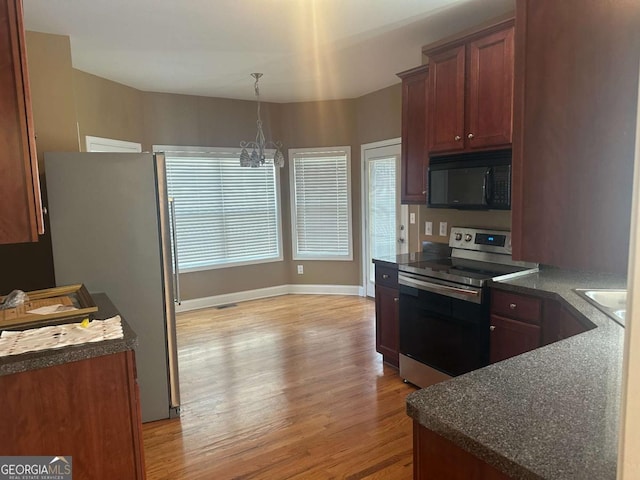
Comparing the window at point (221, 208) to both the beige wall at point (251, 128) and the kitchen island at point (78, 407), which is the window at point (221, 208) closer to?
the beige wall at point (251, 128)

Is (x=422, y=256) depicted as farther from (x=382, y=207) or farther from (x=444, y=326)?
(x=382, y=207)

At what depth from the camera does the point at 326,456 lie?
2377 mm

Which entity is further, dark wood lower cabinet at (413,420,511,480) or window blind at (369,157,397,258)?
window blind at (369,157,397,258)

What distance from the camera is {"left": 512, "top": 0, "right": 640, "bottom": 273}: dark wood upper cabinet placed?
0.64 meters

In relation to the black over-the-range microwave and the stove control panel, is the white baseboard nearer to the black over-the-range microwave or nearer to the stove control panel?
the stove control panel

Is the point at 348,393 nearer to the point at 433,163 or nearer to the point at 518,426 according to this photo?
the point at 433,163

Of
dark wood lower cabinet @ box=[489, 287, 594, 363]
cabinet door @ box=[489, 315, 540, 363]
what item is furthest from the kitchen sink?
cabinet door @ box=[489, 315, 540, 363]

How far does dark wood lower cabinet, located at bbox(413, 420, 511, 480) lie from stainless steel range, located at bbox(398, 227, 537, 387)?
5.13ft

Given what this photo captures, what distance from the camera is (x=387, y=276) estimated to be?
3.36 m

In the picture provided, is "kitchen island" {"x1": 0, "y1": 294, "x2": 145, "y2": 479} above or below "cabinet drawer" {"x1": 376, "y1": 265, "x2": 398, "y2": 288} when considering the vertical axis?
below

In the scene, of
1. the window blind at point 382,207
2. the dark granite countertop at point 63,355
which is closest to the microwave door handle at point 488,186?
the dark granite countertop at point 63,355

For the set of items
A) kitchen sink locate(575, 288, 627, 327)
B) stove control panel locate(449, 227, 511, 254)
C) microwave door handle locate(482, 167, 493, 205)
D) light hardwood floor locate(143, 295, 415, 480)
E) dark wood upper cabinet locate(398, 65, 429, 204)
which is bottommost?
light hardwood floor locate(143, 295, 415, 480)

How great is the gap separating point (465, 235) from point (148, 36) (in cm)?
285

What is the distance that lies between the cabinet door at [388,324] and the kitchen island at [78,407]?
200 cm
